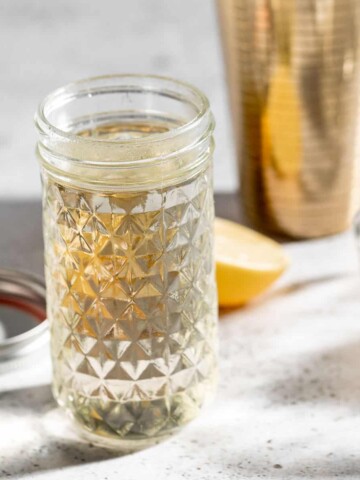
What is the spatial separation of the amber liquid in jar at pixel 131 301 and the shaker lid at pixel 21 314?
92 mm

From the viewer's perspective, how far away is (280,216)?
117 centimetres

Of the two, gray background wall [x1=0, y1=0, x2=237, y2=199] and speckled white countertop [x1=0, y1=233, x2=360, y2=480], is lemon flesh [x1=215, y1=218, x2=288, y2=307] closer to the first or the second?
speckled white countertop [x1=0, y1=233, x2=360, y2=480]

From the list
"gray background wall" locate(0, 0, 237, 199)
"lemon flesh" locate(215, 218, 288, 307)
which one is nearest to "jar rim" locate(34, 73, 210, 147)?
"lemon flesh" locate(215, 218, 288, 307)

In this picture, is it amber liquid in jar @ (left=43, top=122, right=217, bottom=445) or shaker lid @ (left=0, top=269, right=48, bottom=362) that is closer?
amber liquid in jar @ (left=43, top=122, right=217, bottom=445)

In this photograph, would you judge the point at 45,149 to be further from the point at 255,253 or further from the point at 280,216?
the point at 280,216

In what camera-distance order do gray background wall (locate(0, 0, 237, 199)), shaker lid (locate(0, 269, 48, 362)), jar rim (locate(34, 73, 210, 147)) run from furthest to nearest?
gray background wall (locate(0, 0, 237, 199)) < shaker lid (locate(0, 269, 48, 362)) < jar rim (locate(34, 73, 210, 147))

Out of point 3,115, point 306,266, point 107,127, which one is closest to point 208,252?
point 107,127

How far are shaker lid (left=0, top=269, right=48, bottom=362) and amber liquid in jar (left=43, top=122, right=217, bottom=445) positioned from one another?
0.30 ft

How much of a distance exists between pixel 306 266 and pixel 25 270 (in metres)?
0.29

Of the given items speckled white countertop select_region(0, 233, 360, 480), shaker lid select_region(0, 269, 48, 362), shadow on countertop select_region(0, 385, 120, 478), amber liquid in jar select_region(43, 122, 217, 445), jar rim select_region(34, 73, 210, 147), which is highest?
jar rim select_region(34, 73, 210, 147)

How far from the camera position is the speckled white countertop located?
850 millimetres

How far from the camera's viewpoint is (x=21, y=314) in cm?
104

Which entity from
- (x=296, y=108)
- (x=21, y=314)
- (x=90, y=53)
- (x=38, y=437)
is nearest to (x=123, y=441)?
(x=38, y=437)

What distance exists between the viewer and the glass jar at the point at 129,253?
79 cm
